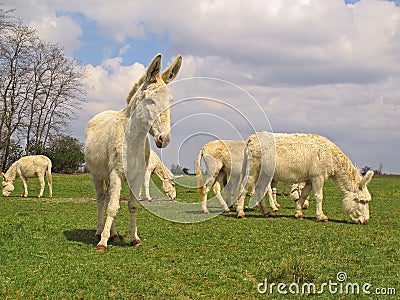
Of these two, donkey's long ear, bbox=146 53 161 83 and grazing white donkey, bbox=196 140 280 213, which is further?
grazing white donkey, bbox=196 140 280 213

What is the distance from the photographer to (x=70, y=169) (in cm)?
5216

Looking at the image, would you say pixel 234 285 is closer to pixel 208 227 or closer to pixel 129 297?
pixel 129 297

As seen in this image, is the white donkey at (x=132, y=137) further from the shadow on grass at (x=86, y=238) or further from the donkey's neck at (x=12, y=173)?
the donkey's neck at (x=12, y=173)

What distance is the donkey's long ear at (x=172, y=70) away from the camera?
335 inches

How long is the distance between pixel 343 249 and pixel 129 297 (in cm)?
509

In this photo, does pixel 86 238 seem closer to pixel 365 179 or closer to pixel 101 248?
pixel 101 248

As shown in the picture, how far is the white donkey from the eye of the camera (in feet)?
26.3

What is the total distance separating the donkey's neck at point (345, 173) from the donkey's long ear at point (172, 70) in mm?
8327

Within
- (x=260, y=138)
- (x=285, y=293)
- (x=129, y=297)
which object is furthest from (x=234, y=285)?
(x=260, y=138)

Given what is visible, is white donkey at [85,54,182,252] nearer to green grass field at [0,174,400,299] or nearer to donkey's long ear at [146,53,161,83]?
donkey's long ear at [146,53,161,83]

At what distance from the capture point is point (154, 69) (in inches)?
325

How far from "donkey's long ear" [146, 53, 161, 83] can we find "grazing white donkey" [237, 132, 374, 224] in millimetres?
7425

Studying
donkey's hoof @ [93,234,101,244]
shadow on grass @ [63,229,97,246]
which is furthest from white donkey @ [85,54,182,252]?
shadow on grass @ [63,229,97,246]

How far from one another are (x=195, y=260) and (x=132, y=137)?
8.40ft
